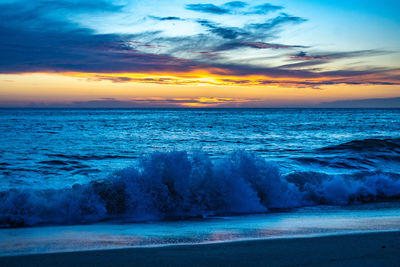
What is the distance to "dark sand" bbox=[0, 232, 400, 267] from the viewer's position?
3.60m

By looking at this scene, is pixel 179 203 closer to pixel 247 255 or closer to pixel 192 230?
pixel 192 230

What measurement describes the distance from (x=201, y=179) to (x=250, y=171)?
4.50 ft

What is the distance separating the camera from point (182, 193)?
24.9 ft

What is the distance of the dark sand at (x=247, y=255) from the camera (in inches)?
142

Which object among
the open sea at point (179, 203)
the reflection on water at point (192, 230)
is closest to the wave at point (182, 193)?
the open sea at point (179, 203)

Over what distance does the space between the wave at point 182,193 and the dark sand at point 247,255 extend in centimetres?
261

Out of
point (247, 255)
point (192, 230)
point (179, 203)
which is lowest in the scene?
point (179, 203)

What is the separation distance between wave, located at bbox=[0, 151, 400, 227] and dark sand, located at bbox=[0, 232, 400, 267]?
261 cm

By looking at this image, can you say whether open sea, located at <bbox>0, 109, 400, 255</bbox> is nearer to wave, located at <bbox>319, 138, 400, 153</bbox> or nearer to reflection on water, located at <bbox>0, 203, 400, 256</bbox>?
reflection on water, located at <bbox>0, 203, 400, 256</bbox>

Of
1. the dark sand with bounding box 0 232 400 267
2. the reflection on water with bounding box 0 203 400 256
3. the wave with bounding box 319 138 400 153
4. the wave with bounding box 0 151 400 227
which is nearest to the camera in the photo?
the dark sand with bounding box 0 232 400 267

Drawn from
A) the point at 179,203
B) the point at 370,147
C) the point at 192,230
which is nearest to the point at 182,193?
the point at 179,203

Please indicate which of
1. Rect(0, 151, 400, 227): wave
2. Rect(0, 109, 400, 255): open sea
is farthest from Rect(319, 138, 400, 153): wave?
Rect(0, 151, 400, 227): wave

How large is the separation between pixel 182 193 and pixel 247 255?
3.86m

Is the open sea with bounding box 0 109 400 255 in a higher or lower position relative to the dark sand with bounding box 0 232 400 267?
lower
